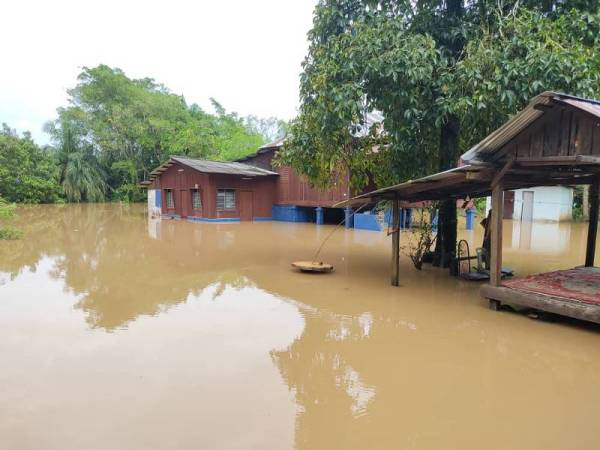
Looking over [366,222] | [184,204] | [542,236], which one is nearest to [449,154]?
[366,222]

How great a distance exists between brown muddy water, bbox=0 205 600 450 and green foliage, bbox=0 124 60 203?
2970cm

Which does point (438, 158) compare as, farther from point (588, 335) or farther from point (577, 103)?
point (588, 335)

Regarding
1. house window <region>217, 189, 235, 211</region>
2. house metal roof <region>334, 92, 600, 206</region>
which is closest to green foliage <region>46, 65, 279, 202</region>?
house window <region>217, 189, 235, 211</region>

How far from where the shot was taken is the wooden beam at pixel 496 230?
6.55 meters

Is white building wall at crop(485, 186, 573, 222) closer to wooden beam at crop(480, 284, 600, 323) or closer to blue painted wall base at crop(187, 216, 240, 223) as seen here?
blue painted wall base at crop(187, 216, 240, 223)

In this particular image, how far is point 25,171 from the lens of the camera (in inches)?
1344

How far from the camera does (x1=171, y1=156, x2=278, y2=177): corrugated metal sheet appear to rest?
74.7 feet

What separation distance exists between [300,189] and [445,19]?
49.1ft

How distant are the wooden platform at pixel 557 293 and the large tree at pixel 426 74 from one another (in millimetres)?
3160

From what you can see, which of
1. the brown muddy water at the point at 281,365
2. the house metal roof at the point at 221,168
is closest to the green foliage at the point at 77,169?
the house metal roof at the point at 221,168

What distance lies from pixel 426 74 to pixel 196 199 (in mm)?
19008

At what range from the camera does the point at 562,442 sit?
3.31m

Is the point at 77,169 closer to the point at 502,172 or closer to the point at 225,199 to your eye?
the point at 225,199

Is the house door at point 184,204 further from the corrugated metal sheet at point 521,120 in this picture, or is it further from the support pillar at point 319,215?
the corrugated metal sheet at point 521,120
